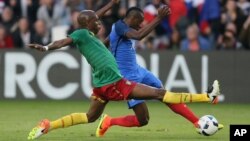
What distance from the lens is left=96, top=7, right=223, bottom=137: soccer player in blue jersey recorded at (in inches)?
528

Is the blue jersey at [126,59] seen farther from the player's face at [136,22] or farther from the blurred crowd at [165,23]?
the blurred crowd at [165,23]

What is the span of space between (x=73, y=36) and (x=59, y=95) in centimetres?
903

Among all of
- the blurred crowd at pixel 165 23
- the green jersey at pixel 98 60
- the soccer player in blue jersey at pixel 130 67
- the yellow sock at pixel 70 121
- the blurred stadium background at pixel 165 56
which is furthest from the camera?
the blurred crowd at pixel 165 23

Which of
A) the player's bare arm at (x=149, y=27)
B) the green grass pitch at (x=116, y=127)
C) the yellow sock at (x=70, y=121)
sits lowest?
the green grass pitch at (x=116, y=127)

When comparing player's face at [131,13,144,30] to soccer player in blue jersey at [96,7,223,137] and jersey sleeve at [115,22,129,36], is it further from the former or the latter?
jersey sleeve at [115,22,129,36]

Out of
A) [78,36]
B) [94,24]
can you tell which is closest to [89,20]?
[94,24]

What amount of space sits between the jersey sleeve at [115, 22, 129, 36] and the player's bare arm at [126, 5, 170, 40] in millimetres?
Result: 111

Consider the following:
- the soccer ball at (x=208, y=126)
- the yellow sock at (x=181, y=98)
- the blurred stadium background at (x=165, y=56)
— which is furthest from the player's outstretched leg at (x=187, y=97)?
the blurred stadium background at (x=165, y=56)

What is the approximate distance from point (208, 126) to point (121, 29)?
1.98 m

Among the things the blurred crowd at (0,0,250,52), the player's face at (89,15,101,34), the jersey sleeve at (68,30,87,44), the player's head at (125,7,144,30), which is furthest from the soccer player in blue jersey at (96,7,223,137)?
the blurred crowd at (0,0,250,52)

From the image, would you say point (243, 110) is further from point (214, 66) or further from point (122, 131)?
point (122, 131)

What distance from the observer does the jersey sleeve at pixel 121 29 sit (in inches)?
521

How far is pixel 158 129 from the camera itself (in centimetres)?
1504

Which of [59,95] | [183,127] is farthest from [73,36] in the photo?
[59,95]
